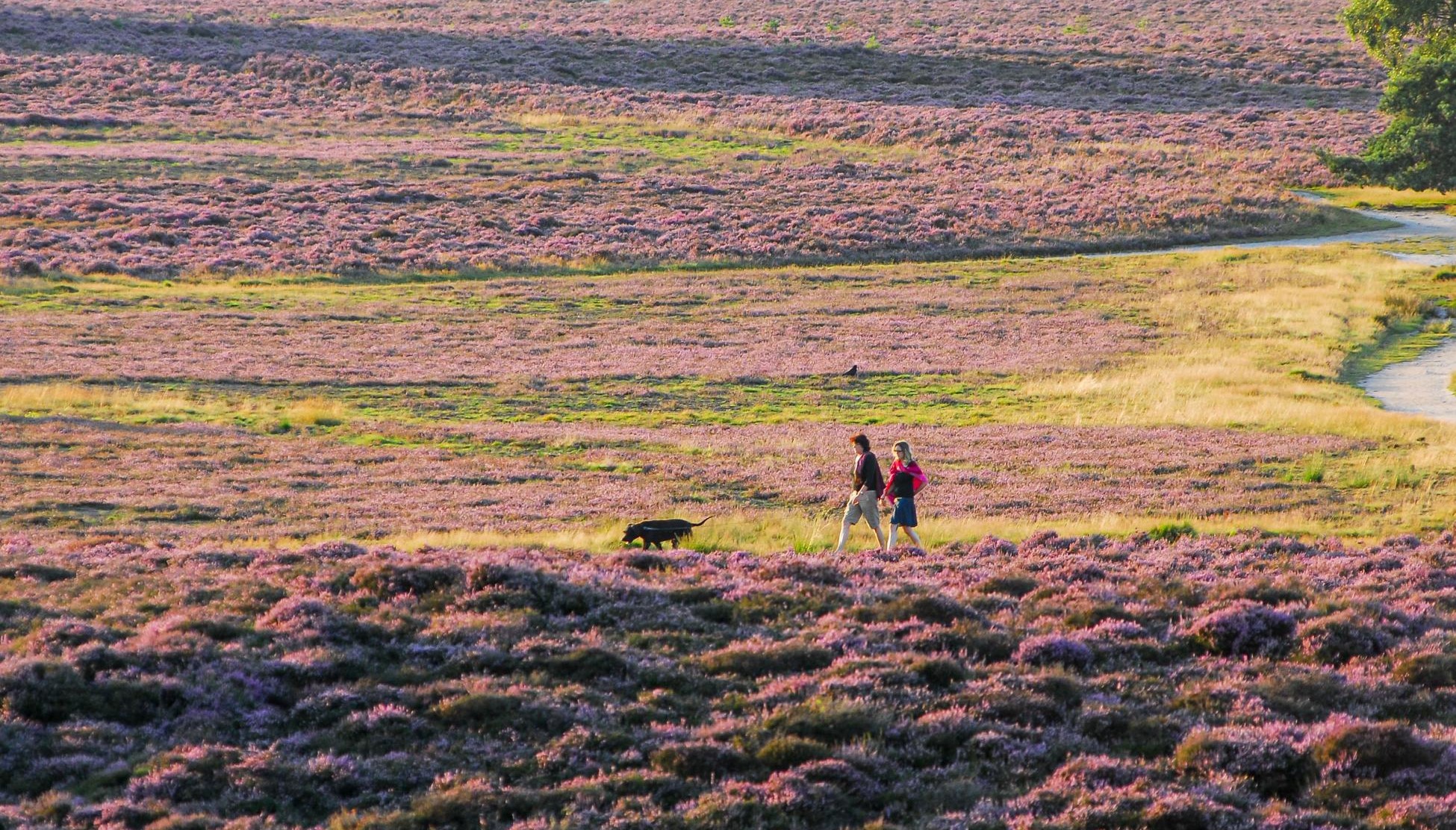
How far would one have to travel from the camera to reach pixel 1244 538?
2195 cm

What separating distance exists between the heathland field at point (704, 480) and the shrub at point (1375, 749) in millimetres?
61

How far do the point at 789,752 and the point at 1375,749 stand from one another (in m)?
5.35

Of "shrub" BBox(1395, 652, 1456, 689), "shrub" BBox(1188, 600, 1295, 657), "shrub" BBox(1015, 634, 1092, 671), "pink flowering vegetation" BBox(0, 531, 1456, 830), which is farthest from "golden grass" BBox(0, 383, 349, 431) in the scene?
"shrub" BBox(1395, 652, 1456, 689)

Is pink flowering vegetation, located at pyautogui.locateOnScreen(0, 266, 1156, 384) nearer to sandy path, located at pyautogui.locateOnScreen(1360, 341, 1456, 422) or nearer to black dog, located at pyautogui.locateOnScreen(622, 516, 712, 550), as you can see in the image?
sandy path, located at pyautogui.locateOnScreen(1360, 341, 1456, 422)

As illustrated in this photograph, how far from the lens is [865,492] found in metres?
21.3

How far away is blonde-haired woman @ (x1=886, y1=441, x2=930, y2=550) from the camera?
69.2 feet

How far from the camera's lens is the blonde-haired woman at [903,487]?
69.2 feet

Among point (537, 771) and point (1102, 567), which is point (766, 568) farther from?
point (537, 771)

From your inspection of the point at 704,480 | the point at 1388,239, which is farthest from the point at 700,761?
the point at 1388,239

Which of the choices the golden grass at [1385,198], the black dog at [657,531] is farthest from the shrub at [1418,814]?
the golden grass at [1385,198]

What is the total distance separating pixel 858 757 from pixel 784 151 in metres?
77.1

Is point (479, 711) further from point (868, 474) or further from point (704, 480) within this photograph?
point (704, 480)

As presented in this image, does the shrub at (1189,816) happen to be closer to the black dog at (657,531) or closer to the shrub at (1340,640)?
the shrub at (1340,640)

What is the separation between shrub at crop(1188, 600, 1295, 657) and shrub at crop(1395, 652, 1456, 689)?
1289mm
